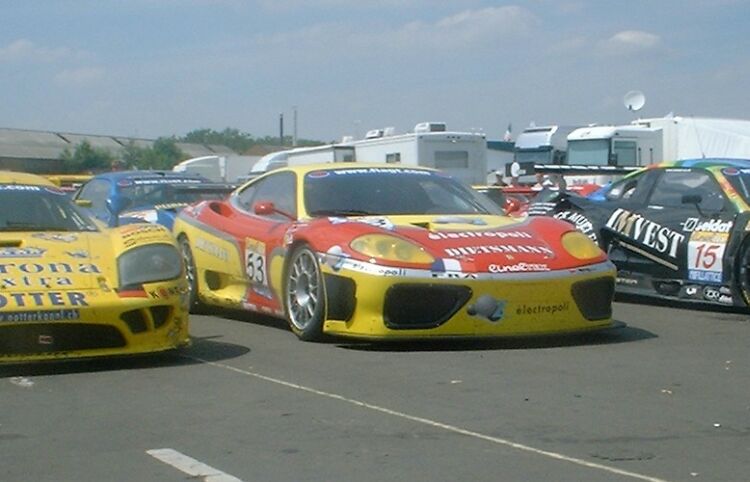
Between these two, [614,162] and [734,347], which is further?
[614,162]

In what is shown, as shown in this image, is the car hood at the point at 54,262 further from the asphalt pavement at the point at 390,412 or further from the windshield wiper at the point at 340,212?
the windshield wiper at the point at 340,212

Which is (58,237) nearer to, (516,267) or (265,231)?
(265,231)

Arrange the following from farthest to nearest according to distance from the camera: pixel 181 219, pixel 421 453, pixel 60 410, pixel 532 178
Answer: pixel 532 178
pixel 181 219
pixel 60 410
pixel 421 453

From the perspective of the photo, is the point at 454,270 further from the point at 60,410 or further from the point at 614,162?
the point at 614,162

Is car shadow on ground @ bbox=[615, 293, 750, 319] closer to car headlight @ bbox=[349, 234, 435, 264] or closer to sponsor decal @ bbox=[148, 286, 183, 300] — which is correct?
car headlight @ bbox=[349, 234, 435, 264]

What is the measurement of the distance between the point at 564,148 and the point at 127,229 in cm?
2615

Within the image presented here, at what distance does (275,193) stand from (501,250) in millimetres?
2283

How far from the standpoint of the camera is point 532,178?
31.8 meters

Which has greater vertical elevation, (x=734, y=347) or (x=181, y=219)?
(x=181, y=219)

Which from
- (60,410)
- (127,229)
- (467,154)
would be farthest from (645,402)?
(467,154)

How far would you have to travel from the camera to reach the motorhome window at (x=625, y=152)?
29.8 m

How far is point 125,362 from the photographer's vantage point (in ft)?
25.3

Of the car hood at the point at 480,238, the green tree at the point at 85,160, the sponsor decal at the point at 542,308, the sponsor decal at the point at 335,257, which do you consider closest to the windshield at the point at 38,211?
the sponsor decal at the point at 335,257

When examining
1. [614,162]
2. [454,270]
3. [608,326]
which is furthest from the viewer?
[614,162]
